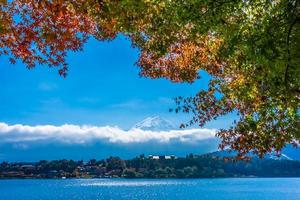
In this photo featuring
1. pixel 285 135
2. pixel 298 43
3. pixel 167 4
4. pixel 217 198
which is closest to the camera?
pixel 298 43

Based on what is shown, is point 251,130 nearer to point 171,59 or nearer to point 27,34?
point 171,59

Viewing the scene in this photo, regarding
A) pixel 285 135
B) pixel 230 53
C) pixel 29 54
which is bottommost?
pixel 285 135

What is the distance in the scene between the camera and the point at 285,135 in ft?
75.3

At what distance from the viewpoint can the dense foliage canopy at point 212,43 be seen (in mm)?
15273

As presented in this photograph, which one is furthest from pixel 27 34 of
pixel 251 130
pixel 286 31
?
pixel 251 130

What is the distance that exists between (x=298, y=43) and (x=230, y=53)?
2.43 metres

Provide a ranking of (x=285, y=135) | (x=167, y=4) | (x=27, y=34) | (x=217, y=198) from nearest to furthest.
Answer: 1. (x=167, y=4)
2. (x=27, y=34)
3. (x=285, y=135)
4. (x=217, y=198)

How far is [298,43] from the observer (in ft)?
49.0

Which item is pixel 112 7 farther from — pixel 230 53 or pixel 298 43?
pixel 298 43

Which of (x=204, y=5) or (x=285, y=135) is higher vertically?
(x=204, y=5)

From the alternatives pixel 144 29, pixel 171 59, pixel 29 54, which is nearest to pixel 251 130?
pixel 171 59

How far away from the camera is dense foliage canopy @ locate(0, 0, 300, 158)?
1527 cm

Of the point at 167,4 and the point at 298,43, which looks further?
the point at 167,4

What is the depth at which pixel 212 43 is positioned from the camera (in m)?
21.3
